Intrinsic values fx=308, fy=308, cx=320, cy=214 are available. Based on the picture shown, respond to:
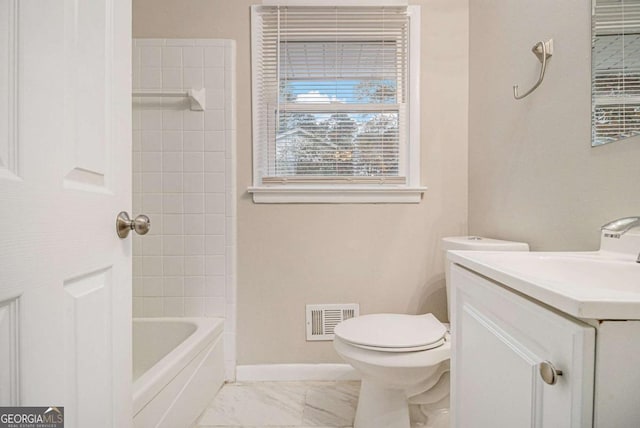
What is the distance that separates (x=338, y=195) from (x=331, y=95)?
1.79 feet

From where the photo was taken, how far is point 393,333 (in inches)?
47.2

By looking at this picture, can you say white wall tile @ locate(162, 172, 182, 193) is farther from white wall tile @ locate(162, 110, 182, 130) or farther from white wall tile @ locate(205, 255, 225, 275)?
white wall tile @ locate(205, 255, 225, 275)

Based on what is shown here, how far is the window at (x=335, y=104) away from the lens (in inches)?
65.1

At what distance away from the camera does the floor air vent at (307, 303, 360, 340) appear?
166cm

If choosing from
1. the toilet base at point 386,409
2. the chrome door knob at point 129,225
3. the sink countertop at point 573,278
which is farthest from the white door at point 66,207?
the toilet base at point 386,409

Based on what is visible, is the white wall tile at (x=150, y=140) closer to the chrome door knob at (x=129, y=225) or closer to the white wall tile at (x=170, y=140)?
the white wall tile at (x=170, y=140)

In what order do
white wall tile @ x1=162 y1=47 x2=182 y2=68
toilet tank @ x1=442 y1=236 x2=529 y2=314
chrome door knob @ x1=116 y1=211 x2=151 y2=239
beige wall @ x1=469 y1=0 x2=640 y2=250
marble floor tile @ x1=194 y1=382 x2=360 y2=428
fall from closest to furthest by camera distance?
1. chrome door knob @ x1=116 y1=211 x2=151 y2=239
2. beige wall @ x1=469 y1=0 x2=640 y2=250
3. toilet tank @ x1=442 y1=236 x2=529 y2=314
4. marble floor tile @ x1=194 y1=382 x2=360 y2=428
5. white wall tile @ x1=162 y1=47 x2=182 y2=68

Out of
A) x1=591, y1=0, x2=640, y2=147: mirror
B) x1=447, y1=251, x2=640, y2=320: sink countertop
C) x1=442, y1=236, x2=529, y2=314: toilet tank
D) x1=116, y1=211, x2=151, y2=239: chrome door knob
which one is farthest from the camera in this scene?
x1=442, y1=236, x2=529, y2=314: toilet tank

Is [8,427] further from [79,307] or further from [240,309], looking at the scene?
[240,309]

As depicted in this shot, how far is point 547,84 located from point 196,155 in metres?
1.58

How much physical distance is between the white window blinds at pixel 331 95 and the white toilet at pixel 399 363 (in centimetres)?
70

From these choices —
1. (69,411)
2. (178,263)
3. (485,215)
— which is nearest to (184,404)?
(178,263)

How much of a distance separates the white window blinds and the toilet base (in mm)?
994

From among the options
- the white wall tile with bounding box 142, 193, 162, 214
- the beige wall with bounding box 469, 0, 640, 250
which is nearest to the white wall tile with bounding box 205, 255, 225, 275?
the white wall tile with bounding box 142, 193, 162, 214
